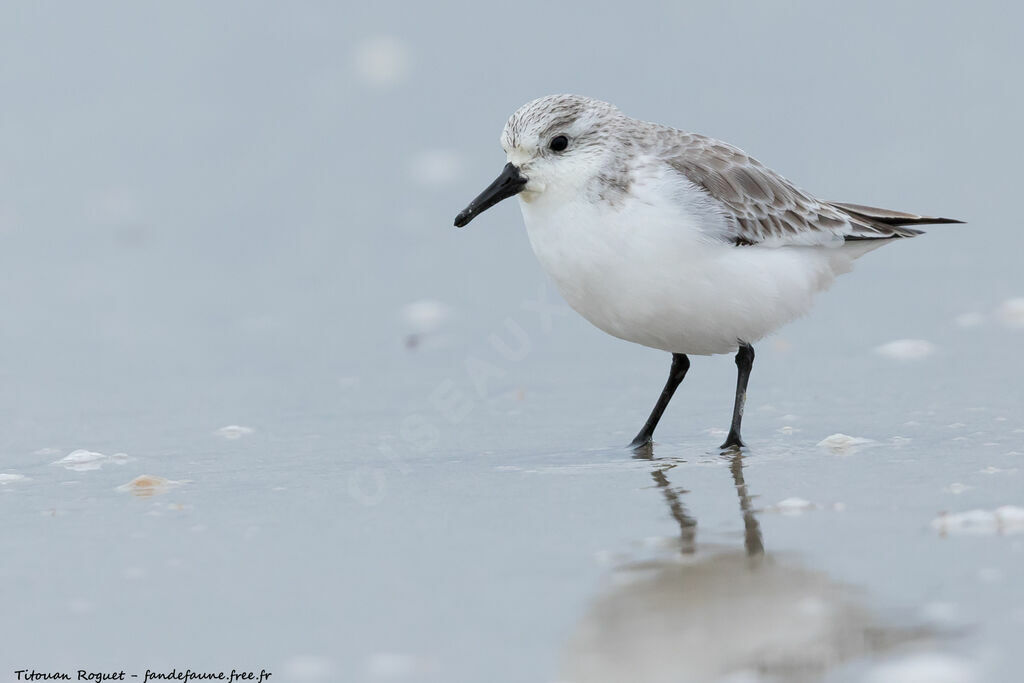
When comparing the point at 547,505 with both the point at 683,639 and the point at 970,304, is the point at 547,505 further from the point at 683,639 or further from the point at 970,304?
the point at 970,304

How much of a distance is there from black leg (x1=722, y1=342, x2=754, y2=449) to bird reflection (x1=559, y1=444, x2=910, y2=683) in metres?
1.33

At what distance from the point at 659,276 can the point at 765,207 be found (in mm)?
643

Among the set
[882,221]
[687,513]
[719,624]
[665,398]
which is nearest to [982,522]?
[687,513]

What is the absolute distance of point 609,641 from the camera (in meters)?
3.00

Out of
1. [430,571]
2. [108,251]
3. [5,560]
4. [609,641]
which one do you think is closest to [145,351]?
[108,251]

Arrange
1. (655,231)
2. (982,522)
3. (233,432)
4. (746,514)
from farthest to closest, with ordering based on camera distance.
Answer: (233,432)
(655,231)
(746,514)
(982,522)

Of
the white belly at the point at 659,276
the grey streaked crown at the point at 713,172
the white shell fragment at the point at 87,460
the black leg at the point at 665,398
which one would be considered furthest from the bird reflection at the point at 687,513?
the white shell fragment at the point at 87,460

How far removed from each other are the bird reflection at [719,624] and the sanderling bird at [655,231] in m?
1.37

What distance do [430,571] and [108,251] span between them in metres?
5.12

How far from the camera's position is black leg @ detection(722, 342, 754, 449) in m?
4.89

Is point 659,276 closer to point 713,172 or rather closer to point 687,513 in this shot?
point 713,172

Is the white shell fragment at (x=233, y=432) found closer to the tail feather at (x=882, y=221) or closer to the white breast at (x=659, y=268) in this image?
the white breast at (x=659, y=268)

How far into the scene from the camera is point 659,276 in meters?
4.72

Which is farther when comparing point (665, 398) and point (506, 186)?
point (665, 398)
